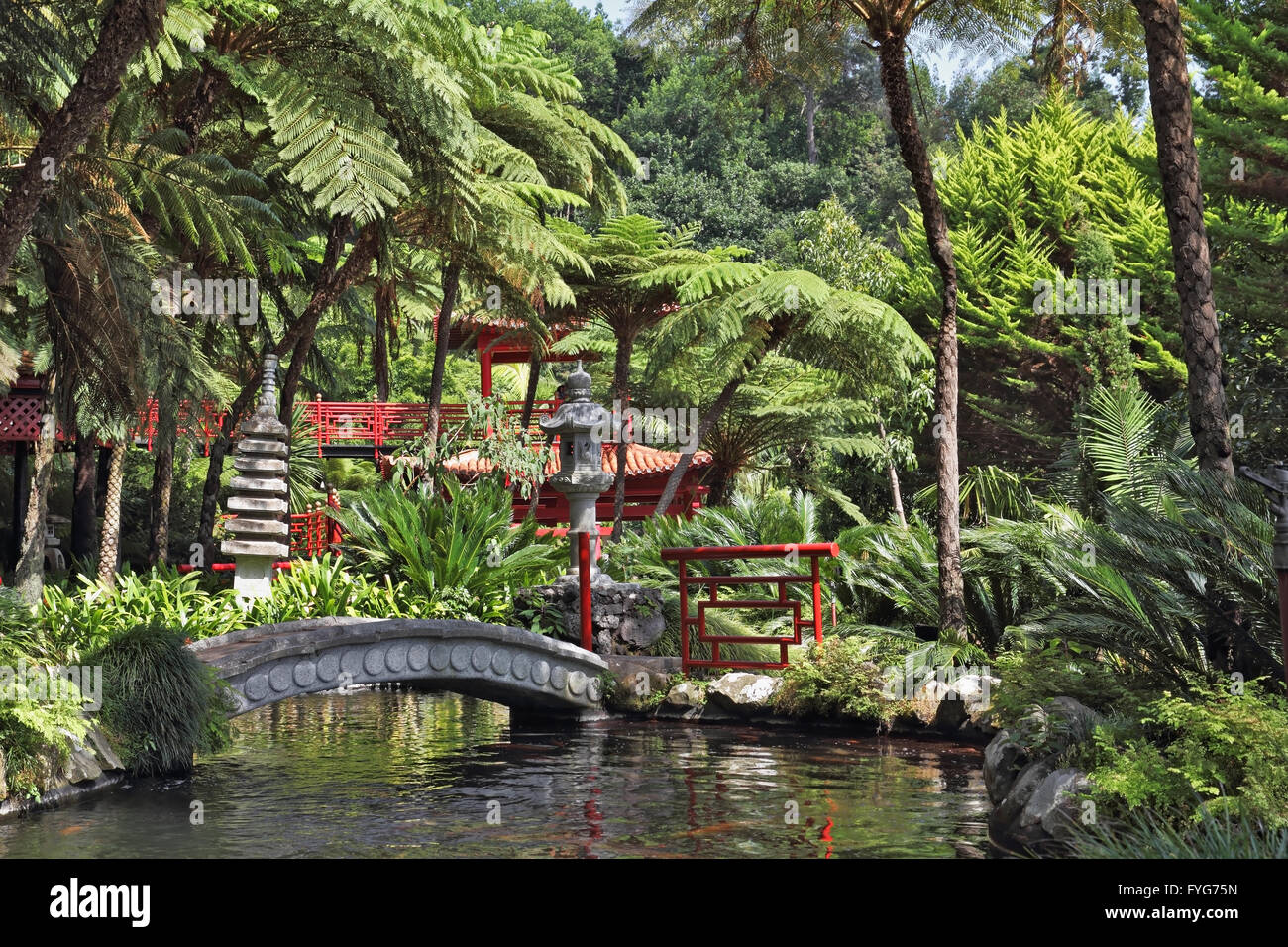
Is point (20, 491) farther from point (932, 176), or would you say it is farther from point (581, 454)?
point (932, 176)

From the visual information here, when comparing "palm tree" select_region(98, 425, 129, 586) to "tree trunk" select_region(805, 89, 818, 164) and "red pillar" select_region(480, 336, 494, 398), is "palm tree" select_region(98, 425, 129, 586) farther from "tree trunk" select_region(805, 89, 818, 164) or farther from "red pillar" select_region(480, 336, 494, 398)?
"tree trunk" select_region(805, 89, 818, 164)

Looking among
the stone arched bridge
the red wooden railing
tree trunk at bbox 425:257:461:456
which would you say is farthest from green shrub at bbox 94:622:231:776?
the red wooden railing

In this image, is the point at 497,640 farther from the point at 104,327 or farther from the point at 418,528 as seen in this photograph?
the point at 104,327

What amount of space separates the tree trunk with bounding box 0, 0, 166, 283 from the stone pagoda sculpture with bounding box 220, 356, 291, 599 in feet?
10.7

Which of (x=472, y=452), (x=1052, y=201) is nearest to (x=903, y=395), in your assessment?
(x=1052, y=201)

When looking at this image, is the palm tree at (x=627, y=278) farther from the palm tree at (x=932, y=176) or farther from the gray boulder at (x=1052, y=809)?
the gray boulder at (x=1052, y=809)

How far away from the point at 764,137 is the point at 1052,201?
21650 mm

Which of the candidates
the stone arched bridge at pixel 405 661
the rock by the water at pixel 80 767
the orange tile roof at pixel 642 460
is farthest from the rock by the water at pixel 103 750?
the orange tile roof at pixel 642 460

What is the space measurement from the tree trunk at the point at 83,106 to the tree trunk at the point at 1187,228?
19.3ft

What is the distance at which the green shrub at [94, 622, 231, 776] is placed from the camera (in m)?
8.50

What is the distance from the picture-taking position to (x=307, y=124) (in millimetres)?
10648

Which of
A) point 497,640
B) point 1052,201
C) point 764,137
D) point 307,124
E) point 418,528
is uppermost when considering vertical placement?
point 764,137

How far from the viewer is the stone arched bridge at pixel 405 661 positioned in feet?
30.9
